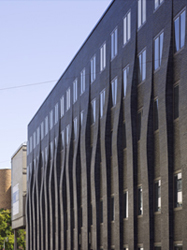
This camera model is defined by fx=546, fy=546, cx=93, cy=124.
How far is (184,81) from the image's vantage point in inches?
1124

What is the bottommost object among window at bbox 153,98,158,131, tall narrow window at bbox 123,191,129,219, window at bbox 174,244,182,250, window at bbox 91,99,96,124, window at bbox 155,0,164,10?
window at bbox 174,244,182,250

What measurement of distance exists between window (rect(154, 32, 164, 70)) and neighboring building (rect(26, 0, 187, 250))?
0.42 feet

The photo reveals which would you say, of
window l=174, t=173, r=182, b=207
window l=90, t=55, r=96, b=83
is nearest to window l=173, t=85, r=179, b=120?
window l=174, t=173, r=182, b=207

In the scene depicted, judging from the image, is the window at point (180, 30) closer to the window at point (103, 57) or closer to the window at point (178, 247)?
the window at point (178, 247)

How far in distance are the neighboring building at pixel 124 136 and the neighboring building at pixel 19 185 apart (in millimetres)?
21050

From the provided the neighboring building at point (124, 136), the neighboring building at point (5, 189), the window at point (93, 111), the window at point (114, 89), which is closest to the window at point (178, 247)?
the neighboring building at point (124, 136)

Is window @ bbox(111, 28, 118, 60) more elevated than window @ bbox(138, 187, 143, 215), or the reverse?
window @ bbox(111, 28, 118, 60)

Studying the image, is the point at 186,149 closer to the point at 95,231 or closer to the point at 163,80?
the point at 163,80

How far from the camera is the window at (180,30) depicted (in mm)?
29486

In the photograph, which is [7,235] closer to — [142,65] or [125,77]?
[125,77]

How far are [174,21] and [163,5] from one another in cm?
184

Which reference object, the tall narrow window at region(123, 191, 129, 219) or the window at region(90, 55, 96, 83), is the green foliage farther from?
the tall narrow window at region(123, 191, 129, 219)

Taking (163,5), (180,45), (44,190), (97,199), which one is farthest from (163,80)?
(44,190)

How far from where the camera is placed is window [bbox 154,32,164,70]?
3244 centimetres
